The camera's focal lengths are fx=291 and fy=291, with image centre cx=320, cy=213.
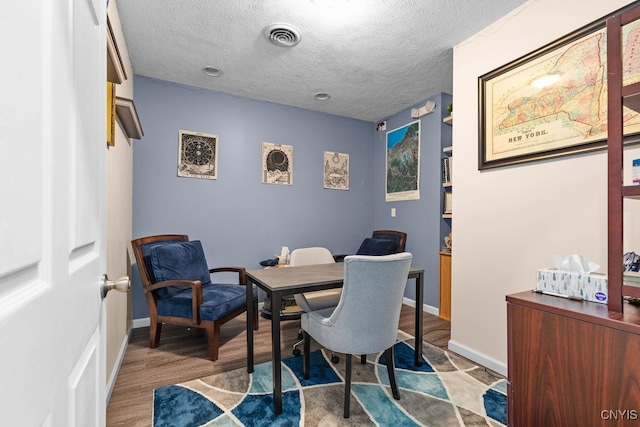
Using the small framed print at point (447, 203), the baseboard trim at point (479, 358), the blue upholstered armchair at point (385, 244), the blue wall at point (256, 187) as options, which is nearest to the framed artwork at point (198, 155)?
the blue wall at point (256, 187)

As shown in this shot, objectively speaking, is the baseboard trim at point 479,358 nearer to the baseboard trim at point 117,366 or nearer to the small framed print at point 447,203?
the small framed print at point 447,203

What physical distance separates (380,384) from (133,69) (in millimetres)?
3581

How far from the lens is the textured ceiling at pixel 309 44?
81.0 inches

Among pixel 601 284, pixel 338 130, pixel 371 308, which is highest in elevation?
pixel 338 130

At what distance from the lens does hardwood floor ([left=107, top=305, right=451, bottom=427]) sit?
1.74 m

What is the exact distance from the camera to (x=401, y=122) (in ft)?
13.1

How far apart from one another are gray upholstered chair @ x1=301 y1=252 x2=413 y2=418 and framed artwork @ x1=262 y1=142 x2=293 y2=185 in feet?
7.70

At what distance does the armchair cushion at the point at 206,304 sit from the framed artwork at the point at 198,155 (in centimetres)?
138

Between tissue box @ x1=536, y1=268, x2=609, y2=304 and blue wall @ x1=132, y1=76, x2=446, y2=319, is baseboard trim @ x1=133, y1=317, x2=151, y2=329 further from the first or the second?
tissue box @ x1=536, y1=268, x2=609, y2=304

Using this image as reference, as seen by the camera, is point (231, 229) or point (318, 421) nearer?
point (318, 421)

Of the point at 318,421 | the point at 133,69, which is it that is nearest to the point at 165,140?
the point at 133,69

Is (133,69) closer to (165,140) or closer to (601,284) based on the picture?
(165,140)

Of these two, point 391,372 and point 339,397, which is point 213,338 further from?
point 391,372

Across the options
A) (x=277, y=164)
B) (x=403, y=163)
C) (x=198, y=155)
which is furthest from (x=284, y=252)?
(x=403, y=163)
